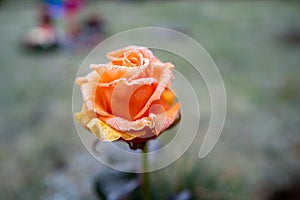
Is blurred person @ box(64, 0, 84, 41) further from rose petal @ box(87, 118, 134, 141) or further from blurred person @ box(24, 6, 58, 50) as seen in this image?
rose petal @ box(87, 118, 134, 141)

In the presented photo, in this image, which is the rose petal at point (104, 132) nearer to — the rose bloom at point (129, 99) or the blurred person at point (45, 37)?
the rose bloom at point (129, 99)

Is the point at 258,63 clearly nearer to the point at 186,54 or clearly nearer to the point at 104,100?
the point at 186,54

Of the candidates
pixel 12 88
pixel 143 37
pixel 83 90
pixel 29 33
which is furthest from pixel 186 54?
pixel 83 90

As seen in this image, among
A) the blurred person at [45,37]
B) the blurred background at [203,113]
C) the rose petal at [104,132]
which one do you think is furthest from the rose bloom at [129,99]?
the blurred person at [45,37]

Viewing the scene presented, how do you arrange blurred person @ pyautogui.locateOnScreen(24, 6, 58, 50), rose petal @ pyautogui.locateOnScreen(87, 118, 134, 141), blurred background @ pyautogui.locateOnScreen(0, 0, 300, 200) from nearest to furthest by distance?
rose petal @ pyautogui.locateOnScreen(87, 118, 134, 141) → blurred background @ pyautogui.locateOnScreen(0, 0, 300, 200) → blurred person @ pyautogui.locateOnScreen(24, 6, 58, 50)

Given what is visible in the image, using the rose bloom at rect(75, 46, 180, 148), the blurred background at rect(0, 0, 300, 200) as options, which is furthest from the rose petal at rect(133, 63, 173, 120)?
the blurred background at rect(0, 0, 300, 200)
